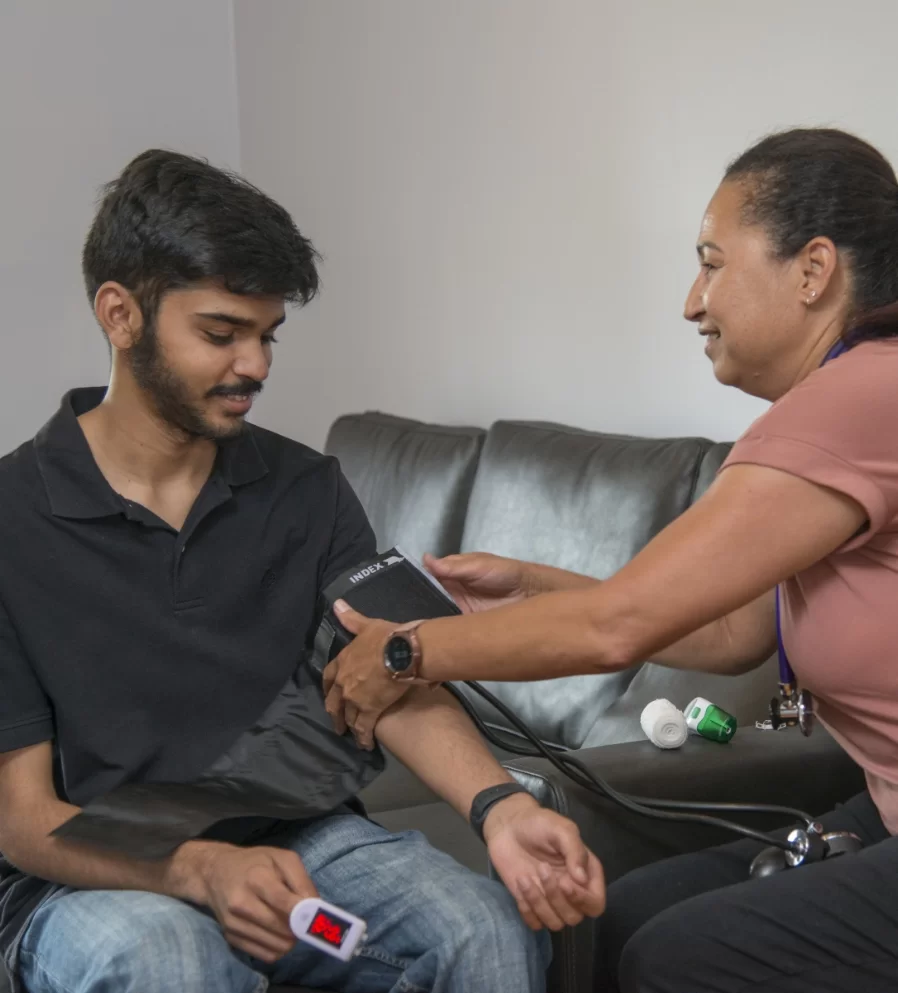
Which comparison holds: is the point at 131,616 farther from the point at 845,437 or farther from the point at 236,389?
the point at 845,437

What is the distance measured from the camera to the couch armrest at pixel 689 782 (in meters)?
1.56

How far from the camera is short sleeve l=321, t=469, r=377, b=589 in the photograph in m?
1.66

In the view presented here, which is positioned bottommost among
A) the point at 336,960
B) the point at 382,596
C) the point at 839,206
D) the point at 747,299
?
the point at 336,960

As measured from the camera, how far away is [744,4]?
2.32 m

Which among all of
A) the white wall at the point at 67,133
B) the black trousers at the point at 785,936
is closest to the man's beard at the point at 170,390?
the black trousers at the point at 785,936

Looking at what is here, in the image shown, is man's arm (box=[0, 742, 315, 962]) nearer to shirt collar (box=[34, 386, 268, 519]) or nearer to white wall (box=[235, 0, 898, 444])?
shirt collar (box=[34, 386, 268, 519])

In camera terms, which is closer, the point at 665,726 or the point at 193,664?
the point at 193,664

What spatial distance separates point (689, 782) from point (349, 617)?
501mm

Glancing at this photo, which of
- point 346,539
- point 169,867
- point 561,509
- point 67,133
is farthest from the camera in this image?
point 67,133

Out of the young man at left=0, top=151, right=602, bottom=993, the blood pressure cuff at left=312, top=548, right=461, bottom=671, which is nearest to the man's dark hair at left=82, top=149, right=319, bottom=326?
the young man at left=0, top=151, right=602, bottom=993

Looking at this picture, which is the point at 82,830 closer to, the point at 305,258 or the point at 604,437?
the point at 305,258

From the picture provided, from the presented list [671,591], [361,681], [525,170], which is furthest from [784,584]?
[525,170]

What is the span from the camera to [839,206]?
1.40 m

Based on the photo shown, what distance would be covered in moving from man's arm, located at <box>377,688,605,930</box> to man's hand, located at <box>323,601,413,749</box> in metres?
0.04
